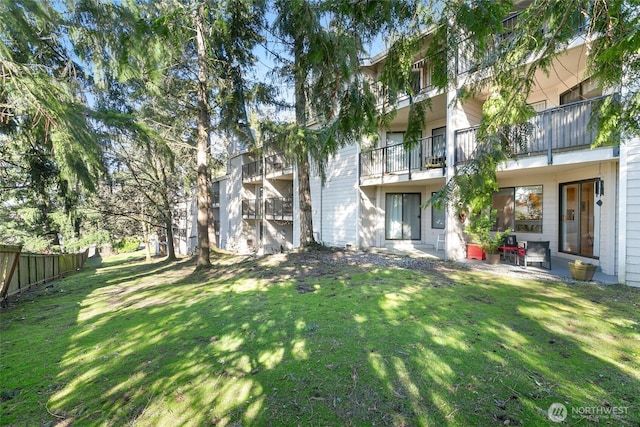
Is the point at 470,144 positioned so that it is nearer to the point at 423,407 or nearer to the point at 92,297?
the point at 423,407

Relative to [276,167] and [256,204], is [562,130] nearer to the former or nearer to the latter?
[276,167]

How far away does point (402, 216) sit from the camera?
12.9m

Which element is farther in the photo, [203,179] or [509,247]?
[203,179]

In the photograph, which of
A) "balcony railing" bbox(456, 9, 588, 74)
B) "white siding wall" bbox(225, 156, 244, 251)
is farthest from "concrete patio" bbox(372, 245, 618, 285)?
"white siding wall" bbox(225, 156, 244, 251)

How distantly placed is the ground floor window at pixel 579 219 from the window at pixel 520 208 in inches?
25.9

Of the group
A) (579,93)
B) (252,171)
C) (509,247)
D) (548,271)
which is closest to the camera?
(548,271)

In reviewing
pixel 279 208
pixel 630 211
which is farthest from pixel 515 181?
pixel 279 208

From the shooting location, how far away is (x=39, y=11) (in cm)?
413

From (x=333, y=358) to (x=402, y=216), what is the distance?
10399 millimetres

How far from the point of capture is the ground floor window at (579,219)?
7879 mm

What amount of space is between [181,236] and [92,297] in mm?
25912

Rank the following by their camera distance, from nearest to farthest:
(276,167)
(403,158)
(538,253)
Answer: (538,253) → (403,158) → (276,167)

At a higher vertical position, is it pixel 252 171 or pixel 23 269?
pixel 252 171

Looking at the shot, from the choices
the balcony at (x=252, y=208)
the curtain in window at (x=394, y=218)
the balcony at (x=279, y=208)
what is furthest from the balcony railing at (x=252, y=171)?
the curtain in window at (x=394, y=218)
